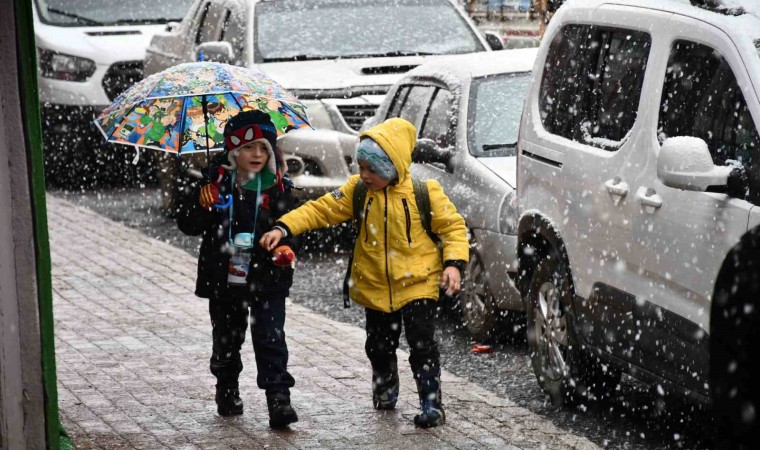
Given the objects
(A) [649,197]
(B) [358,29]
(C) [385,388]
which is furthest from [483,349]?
(B) [358,29]

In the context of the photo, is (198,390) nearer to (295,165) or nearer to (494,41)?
(295,165)

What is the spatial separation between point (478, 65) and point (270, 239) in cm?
354

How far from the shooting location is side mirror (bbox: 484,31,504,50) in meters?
13.5

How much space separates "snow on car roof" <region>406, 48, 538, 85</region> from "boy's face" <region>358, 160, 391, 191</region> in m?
2.94

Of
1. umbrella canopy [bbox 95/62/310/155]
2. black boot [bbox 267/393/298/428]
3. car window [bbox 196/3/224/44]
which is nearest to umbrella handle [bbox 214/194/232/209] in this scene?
umbrella canopy [bbox 95/62/310/155]

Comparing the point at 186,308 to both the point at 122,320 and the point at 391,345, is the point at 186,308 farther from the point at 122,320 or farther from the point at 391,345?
the point at 391,345

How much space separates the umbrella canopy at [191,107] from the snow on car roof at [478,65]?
2.51 m

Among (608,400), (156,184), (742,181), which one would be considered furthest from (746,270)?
(156,184)

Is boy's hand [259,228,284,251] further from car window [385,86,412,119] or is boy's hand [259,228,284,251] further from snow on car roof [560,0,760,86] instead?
car window [385,86,412,119]

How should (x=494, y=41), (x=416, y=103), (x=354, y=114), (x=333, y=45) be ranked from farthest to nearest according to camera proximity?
(x=494, y=41) < (x=333, y=45) < (x=354, y=114) < (x=416, y=103)

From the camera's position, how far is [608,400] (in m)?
7.11

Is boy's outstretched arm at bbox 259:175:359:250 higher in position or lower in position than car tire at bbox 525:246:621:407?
higher

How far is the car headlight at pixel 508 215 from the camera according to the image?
8039 mm

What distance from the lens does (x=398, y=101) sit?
392 inches
